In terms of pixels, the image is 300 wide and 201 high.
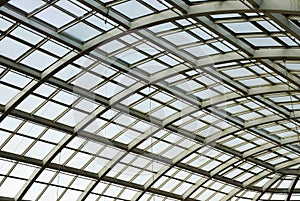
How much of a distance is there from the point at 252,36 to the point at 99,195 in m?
21.3

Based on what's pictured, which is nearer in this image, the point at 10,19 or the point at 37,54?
the point at 10,19

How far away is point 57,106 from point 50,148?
451 cm

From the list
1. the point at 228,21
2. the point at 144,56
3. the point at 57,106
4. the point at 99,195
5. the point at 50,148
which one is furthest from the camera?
the point at 99,195

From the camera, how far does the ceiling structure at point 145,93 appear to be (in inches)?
786

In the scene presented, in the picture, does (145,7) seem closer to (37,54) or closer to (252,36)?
(252,36)

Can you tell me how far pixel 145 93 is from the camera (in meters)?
32.1

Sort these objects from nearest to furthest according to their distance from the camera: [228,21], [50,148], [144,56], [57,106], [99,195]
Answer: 1. [228,21]
2. [144,56]
3. [57,106]
4. [50,148]
5. [99,195]

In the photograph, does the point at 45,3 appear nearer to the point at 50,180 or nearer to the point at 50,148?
the point at 50,148

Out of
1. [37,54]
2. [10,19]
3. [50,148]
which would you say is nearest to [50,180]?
[50,148]

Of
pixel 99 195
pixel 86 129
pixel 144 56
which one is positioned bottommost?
pixel 86 129

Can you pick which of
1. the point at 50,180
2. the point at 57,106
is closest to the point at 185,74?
the point at 57,106

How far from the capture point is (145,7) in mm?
23203

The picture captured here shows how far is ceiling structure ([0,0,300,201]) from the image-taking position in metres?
20.0

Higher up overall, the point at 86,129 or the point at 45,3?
the point at 45,3
